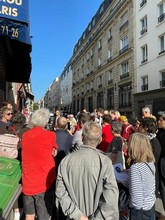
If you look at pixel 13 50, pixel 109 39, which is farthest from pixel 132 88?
pixel 13 50

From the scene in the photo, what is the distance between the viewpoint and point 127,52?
94.6ft

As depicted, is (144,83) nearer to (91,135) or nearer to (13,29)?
(13,29)

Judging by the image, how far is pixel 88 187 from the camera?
8.56 feet

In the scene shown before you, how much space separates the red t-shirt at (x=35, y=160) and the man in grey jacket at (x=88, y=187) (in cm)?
68

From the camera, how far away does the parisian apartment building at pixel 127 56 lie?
2316 centimetres

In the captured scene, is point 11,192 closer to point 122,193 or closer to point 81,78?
point 122,193

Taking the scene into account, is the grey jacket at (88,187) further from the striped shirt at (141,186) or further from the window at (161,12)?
the window at (161,12)

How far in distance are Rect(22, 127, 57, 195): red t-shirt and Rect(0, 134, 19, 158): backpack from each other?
38 cm

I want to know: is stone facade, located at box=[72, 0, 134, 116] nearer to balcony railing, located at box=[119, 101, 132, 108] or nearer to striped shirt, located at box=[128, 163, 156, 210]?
balcony railing, located at box=[119, 101, 132, 108]

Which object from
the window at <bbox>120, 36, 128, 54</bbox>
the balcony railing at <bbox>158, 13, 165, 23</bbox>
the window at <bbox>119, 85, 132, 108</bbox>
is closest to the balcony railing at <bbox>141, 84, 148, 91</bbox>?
the window at <bbox>119, 85, 132, 108</bbox>

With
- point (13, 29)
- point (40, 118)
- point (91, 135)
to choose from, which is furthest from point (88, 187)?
point (13, 29)

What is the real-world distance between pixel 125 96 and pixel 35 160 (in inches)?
1064

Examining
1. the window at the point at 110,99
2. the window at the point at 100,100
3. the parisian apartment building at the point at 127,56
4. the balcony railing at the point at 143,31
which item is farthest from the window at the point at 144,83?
the window at the point at 100,100

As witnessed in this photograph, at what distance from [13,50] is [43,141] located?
6.36 meters
